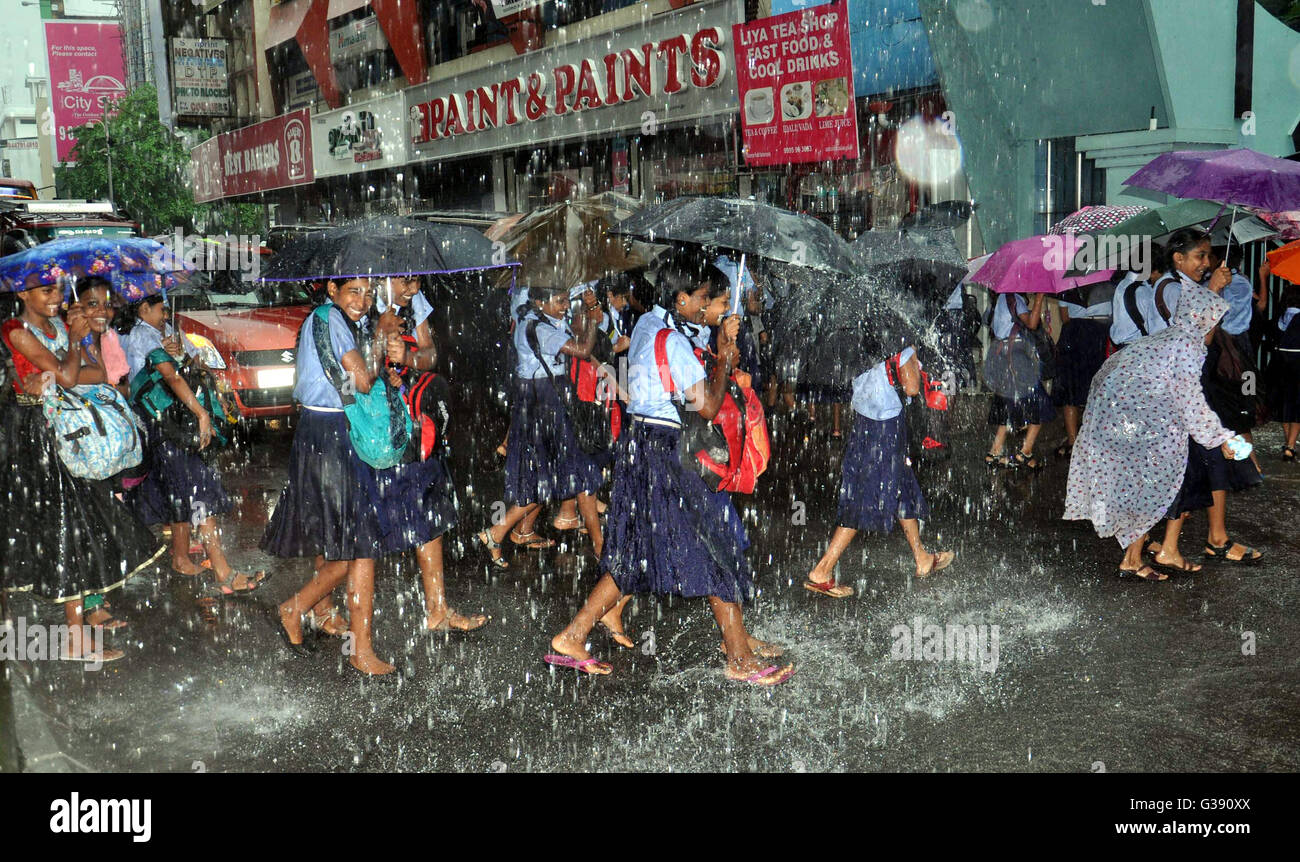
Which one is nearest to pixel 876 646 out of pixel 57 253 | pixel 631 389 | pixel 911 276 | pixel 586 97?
pixel 631 389

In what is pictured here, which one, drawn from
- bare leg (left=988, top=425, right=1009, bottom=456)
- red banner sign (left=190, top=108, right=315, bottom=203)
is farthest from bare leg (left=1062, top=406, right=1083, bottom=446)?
red banner sign (left=190, top=108, right=315, bottom=203)

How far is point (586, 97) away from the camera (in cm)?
1585

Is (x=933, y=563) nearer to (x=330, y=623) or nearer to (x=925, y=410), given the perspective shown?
(x=925, y=410)

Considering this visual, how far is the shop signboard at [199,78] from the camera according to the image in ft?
90.9

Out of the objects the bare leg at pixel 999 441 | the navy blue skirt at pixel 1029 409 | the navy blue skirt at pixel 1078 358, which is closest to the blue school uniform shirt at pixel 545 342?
the navy blue skirt at pixel 1029 409

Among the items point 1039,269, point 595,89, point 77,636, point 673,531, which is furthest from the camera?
point 595,89

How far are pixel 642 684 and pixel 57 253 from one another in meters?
3.41

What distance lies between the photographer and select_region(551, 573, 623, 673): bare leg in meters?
4.71

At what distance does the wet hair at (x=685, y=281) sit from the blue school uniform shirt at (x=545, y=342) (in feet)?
6.24

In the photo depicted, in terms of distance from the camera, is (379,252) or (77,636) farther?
(77,636)

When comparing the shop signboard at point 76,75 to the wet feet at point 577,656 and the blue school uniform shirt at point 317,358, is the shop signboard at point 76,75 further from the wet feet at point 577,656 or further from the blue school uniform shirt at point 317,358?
the wet feet at point 577,656

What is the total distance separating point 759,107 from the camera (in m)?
A: 13.0

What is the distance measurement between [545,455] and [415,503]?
153 centimetres

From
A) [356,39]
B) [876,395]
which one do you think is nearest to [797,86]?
[876,395]
